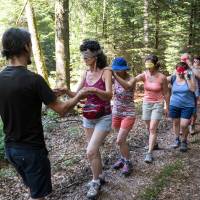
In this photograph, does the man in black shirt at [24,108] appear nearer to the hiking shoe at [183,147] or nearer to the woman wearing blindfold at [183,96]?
the woman wearing blindfold at [183,96]

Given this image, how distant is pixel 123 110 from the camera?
6227 millimetres

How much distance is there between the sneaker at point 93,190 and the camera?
17.4 ft

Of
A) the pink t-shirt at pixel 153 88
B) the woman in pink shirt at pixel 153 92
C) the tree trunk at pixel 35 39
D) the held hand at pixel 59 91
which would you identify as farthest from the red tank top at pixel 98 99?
the tree trunk at pixel 35 39

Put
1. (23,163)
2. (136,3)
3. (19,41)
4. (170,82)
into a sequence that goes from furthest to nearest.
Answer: (136,3), (170,82), (23,163), (19,41)

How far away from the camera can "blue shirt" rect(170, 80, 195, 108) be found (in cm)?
765

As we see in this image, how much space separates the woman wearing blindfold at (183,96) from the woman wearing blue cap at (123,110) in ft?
5.93

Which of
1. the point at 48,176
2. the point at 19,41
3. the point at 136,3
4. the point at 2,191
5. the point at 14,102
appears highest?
the point at 136,3

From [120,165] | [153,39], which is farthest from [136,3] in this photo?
[120,165]

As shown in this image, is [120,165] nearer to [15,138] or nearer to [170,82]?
[170,82]

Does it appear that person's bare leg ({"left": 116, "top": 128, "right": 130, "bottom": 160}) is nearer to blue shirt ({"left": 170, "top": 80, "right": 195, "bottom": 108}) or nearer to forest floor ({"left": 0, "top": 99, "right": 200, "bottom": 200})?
forest floor ({"left": 0, "top": 99, "right": 200, "bottom": 200})

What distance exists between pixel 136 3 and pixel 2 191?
15793mm

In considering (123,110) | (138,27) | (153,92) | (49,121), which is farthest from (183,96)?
(138,27)

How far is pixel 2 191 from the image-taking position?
5863 mm

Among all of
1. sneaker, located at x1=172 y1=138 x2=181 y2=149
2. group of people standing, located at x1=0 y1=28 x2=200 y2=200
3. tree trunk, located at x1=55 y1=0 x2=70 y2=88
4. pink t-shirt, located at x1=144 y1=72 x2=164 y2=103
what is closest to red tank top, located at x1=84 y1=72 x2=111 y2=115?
group of people standing, located at x1=0 y1=28 x2=200 y2=200
